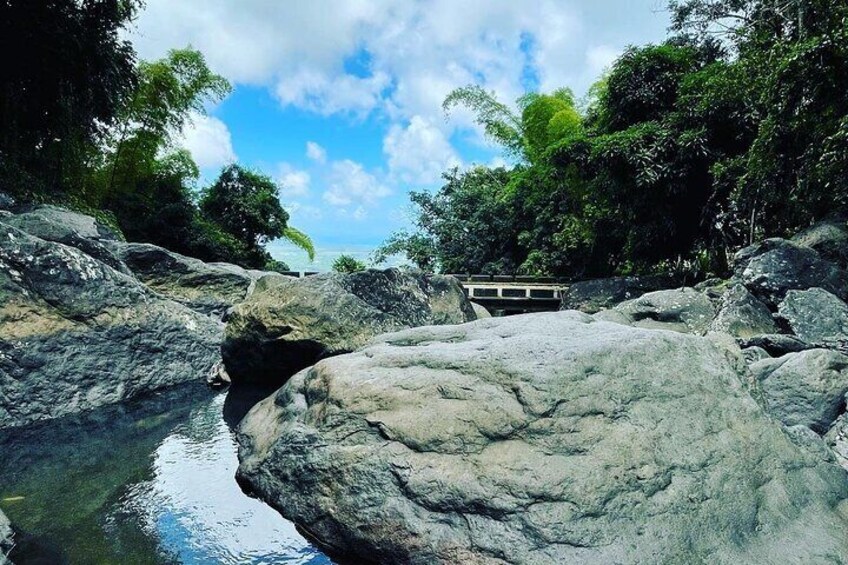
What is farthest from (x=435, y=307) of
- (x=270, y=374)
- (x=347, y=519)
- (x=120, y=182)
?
(x=120, y=182)

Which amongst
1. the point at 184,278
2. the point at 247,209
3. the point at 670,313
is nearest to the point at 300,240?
the point at 247,209

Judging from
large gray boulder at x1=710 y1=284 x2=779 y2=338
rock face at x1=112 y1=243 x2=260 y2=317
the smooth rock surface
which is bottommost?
the smooth rock surface

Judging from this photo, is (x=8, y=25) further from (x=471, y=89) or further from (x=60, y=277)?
(x=471, y=89)

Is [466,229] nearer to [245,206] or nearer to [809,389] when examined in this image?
[245,206]

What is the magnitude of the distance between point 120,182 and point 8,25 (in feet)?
31.5

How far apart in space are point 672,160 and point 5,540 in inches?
579

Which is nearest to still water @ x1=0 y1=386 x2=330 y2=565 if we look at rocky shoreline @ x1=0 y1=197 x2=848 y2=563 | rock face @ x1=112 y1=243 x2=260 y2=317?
rocky shoreline @ x1=0 y1=197 x2=848 y2=563

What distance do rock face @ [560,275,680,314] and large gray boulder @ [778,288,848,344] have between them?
6.25 m

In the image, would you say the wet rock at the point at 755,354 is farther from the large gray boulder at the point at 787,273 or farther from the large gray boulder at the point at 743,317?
the large gray boulder at the point at 787,273

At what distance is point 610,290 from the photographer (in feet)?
48.5

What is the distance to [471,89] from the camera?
23.1 m

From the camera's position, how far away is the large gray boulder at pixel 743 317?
8312 mm

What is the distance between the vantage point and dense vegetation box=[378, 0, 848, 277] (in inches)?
349

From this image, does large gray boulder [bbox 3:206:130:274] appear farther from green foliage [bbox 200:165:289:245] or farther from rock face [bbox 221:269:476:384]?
green foliage [bbox 200:165:289:245]
